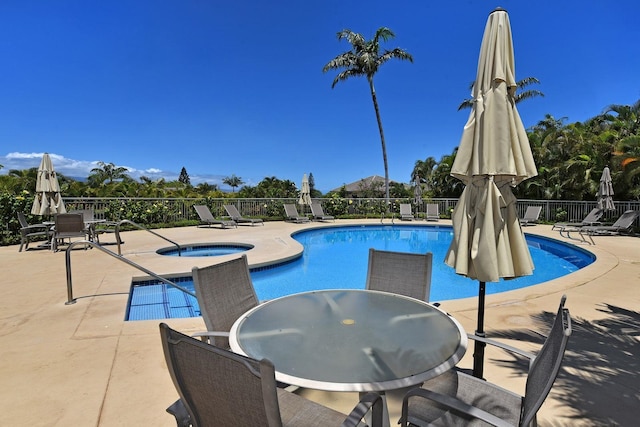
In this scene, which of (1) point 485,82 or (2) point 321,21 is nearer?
(1) point 485,82

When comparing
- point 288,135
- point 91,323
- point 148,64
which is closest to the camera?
point 91,323

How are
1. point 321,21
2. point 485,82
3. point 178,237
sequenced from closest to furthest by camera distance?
point 485,82 → point 178,237 → point 321,21

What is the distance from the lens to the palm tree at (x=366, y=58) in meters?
A: 19.2

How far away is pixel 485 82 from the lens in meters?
2.18

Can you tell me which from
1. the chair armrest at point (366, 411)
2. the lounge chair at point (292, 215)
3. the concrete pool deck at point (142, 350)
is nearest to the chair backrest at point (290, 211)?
the lounge chair at point (292, 215)

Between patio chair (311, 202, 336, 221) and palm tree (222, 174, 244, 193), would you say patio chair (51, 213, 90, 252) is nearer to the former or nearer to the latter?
patio chair (311, 202, 336, 221)

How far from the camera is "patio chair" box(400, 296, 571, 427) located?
1.10 meters

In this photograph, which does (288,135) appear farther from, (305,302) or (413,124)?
(305,302)

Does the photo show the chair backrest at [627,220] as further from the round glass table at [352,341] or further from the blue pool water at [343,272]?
the round glass table at [352,341]

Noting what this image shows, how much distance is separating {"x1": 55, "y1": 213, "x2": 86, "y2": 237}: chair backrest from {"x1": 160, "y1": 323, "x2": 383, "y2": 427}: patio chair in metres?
7.88

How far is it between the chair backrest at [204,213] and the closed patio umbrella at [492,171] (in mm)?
11973

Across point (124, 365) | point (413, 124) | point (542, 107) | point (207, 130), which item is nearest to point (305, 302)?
point (124, 365)

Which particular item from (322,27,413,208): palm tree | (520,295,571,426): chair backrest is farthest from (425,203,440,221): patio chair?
(520,295,571,426): chair backrest

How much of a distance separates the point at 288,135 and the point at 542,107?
86.3 feet
